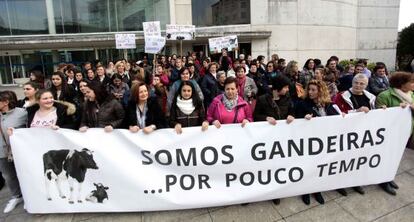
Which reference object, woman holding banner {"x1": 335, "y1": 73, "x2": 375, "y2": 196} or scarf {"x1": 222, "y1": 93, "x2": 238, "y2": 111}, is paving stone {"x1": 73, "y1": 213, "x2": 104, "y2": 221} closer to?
scarf {"x1": 222, "y1": 93, "x2": 238, "y2": 111}

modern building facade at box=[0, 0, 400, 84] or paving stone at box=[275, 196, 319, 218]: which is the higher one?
modern building facade at box=[0, 0, 400, 84]

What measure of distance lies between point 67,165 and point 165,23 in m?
14.9

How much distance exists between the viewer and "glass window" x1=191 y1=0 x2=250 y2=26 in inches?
664

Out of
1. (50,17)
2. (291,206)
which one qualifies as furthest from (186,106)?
(50,17)

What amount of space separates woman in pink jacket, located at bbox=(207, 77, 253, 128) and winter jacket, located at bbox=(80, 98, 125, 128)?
3.84 ft

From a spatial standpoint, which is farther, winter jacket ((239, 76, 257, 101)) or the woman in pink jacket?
winter jacket ((239, 76, 257, 101))

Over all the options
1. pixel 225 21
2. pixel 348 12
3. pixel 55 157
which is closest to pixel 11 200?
pixel 55 157

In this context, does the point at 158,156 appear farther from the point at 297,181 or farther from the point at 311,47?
the point at 311,47

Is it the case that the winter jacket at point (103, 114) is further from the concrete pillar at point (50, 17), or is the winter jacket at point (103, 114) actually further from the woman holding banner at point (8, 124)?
the concrete pillar at point (50, 17)

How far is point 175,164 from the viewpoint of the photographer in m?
3.27

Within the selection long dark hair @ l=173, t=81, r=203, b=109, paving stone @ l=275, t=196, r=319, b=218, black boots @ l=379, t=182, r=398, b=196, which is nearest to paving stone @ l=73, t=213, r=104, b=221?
long dark hair @ l=173, t=81, r=203, b=109

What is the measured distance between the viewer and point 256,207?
3.51 metres

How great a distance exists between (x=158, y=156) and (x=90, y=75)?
4.00 m

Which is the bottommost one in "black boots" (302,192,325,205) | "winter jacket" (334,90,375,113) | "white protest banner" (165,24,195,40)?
"black boots" (302,192,325,205)
